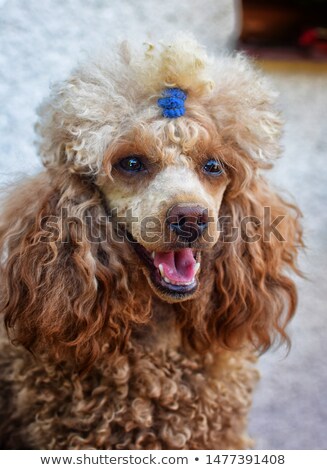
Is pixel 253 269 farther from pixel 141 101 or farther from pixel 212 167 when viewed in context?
pixel 141 101

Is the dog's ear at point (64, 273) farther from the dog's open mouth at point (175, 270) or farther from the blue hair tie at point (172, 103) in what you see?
the blue hair tie at point (172, 103)

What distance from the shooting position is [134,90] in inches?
73.0

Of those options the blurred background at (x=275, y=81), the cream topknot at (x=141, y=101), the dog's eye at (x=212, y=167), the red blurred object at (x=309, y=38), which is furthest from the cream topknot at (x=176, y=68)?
the red blurred object at (x=309, y=38)

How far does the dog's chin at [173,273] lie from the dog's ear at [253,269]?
163 mm

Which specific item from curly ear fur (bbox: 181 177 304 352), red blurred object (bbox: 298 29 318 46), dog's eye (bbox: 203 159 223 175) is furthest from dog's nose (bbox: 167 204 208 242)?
red blurred object (bbox: 298 29 318 46)

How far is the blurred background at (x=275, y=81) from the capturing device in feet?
8.64

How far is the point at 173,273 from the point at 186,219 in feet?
0.58

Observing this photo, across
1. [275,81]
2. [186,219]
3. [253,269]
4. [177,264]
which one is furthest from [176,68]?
[275,81]

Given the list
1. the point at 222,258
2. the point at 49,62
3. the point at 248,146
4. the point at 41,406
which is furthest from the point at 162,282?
the point at 49,62

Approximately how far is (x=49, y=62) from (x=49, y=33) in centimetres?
11

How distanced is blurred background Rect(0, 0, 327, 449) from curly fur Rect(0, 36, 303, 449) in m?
0.39

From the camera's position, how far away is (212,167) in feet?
6.27
